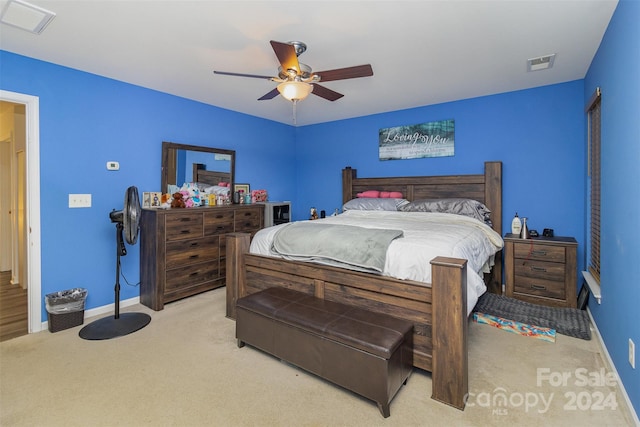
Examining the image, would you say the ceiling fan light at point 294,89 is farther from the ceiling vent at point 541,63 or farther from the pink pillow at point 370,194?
the pink pillow at point 370,194

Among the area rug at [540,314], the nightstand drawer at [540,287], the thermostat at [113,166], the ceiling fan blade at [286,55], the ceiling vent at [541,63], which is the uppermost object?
the ceiling vent at [541,63]

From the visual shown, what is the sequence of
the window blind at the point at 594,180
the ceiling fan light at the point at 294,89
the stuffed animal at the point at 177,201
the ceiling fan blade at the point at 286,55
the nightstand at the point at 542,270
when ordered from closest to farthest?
the ceiling fan blade at the point at 286,55, the ceiling fan light at the point at 294,89, the window blind at the point at 594,180, the nightstand at the point at 542,270, the stuffed animal at the point at 177,201

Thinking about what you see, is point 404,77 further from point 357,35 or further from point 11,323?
point 11,323

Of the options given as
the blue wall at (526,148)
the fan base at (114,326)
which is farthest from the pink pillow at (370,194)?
the fan base at (114,326)

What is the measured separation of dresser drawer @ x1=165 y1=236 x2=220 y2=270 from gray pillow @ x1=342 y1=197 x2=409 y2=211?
6.60 feet

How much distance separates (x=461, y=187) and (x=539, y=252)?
48.2 inches

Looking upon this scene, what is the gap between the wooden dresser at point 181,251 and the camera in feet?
11.1

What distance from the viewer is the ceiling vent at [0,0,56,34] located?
6.76ft

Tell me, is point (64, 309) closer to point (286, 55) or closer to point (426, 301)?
point (286, 55)

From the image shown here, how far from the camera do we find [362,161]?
16.9 feet

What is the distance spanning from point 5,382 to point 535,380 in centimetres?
362

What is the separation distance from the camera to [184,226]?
3.58m

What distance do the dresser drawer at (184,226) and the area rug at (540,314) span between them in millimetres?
3349

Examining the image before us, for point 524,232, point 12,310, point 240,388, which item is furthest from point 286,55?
point 12,310
